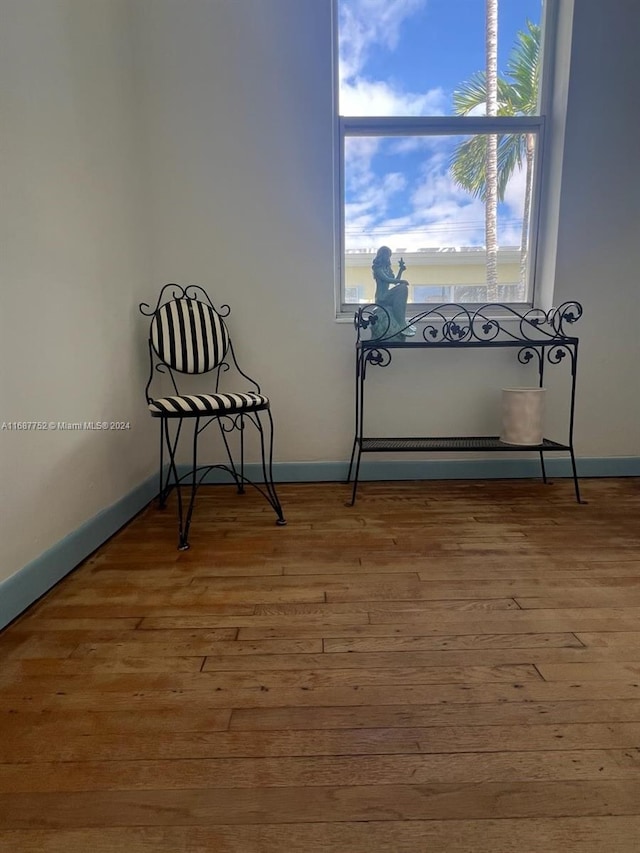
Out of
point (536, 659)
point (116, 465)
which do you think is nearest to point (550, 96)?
point (536, 659)

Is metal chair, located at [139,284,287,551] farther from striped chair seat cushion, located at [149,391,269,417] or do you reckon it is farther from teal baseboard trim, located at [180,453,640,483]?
teal baseboard trim, located at [180,453,640,483]

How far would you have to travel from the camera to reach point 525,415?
6.32 feet

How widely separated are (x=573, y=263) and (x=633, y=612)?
1.68 m

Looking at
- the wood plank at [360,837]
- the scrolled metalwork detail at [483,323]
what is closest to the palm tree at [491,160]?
the scrolled metalwork detail at [483,323]

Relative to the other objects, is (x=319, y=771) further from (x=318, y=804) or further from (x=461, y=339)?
(x=461, y=339)

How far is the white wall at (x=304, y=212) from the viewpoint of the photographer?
1923mm

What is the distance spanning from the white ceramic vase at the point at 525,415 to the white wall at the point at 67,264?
65.7 inches

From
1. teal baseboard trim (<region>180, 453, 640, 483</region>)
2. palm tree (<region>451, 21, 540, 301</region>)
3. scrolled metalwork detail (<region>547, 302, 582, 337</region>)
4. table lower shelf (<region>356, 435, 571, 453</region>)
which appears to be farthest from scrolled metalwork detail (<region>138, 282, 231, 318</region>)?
scrolled metalwork detail (<region>547, 302, 582, 337</region>)

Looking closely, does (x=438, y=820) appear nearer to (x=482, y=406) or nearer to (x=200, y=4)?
(x=482, y=406)

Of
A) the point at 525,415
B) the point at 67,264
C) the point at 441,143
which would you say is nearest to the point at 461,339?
the point at 525,415

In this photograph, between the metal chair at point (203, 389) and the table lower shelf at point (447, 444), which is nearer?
the metal chair at point (203, 389)

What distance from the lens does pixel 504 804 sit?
0.62 meters

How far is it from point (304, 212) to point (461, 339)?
971mm

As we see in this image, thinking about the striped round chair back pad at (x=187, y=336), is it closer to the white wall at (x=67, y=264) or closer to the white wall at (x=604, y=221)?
the white wall at (x=67, y=264)
